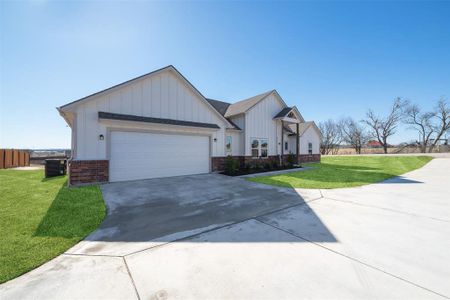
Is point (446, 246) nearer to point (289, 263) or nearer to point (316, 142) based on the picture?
point (289, 263)

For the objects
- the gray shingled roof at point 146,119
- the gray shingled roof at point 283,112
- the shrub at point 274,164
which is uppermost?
the gray shingled roof at point 283,112

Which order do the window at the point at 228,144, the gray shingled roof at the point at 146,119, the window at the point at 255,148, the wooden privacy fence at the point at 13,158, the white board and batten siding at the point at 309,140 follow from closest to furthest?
the gray shingled roof at the point at 146,119 < the window at the point at 228,144 < the window at the point at 255,148 < the wooden privacy fence at the point at 13,158 < the white board and batten siding at the point at 309,140

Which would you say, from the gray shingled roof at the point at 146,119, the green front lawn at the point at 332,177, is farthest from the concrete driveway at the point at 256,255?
the gray shingled roof at the point at 146,119

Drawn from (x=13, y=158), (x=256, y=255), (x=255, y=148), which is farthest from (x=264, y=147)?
(x=13, y=158)

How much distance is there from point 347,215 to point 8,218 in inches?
322

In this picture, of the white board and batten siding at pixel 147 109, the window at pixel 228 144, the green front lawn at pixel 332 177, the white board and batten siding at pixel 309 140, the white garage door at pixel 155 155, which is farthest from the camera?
the white board and batten siding at pixel 309 140

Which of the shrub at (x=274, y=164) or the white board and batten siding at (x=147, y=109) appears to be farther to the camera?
the shrub at (x=274, y=164)

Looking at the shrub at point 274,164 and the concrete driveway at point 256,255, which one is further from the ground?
the shrub at point 274,164

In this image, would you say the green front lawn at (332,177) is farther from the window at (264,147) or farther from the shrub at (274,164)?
the window at (264,147)

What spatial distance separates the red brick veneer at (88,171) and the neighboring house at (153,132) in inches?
1.3

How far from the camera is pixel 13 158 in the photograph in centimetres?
1658

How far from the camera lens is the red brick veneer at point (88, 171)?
773cm

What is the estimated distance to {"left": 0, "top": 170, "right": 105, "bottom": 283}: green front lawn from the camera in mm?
2684

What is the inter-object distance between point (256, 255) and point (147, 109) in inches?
356
